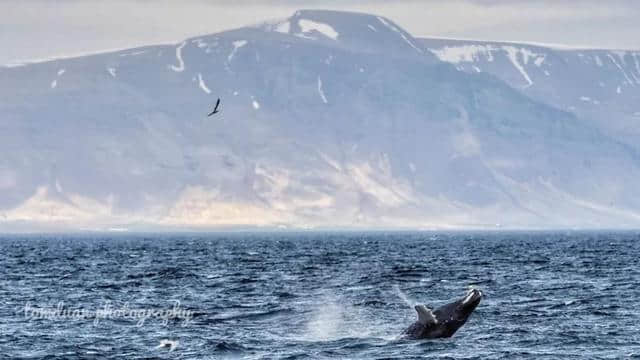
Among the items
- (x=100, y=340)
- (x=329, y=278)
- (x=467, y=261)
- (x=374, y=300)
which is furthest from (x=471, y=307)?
(x=467, y=261)

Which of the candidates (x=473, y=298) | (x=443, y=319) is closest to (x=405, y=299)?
(x=443, y=319)

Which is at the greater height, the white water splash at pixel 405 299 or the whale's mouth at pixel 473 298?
the whale's mouth at pixel 473 298

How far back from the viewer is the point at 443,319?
168 feet

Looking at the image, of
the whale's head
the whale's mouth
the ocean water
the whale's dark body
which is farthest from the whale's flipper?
the whale's mouth

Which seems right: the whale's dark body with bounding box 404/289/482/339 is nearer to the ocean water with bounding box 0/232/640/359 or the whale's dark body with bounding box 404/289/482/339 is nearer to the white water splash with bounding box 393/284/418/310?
the ocean water with bounding box 0/232/640/359

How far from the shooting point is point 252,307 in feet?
233

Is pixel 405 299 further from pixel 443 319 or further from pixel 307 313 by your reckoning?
pixel 443 319

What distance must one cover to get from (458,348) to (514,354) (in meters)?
1.89

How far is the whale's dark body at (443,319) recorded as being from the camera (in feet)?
163

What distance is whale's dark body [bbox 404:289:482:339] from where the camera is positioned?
49.8m

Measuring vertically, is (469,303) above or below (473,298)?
below

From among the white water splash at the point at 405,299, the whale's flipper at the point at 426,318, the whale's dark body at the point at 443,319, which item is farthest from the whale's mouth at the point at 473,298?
the white water splash at the point at 405,299

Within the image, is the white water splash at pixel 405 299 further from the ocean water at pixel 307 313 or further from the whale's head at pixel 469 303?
the whale's head at pixel 469 303

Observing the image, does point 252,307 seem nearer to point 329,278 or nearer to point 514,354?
point 514,354
